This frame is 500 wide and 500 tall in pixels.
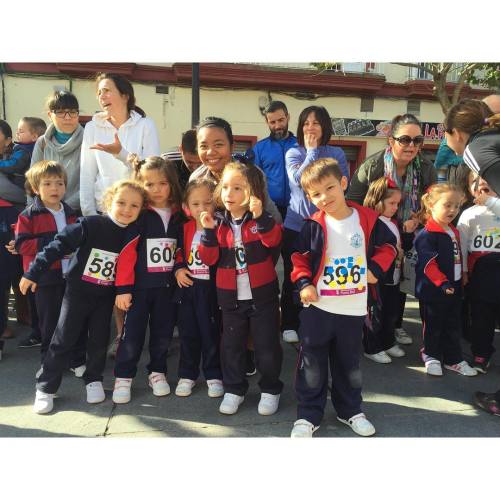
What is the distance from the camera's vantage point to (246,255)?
2609 mm

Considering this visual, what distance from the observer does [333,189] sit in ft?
7.84

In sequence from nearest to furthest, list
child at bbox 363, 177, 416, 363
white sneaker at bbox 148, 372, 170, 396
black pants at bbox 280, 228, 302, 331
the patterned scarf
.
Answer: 1. white sneaker at bbox 148, 372, 170, 396
2. child at bbox 363, 177, 416, 363
3. the patterned scarf
4. black pants at bbox 280, 228, 302, 331

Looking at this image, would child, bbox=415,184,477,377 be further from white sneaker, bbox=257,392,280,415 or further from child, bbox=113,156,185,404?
child, bbox=113,156,185,404

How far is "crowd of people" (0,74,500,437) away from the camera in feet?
8.10

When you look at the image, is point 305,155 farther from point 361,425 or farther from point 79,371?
point 79,371

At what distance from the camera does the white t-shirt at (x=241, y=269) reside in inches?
104

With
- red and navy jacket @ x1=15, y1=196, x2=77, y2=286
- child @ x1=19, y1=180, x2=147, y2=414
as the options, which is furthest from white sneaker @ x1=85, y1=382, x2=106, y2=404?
red and navy jacket @ x1=15, y1=196, x2=77, y2=286

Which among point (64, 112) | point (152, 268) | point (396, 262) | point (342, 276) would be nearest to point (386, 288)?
point (396, 262)

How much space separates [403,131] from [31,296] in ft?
10.7

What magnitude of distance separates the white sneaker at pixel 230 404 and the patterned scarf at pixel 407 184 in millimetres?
1842

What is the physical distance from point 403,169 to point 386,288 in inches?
36.7

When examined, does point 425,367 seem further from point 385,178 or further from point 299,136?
point 299,136

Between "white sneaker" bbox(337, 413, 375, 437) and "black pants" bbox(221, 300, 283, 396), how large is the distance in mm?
474

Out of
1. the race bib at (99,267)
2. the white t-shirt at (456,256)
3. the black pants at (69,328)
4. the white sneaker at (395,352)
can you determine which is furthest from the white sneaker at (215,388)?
the white t-shirt at (456,256)
